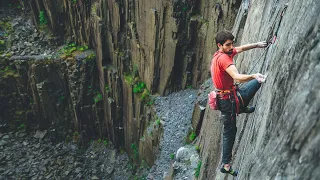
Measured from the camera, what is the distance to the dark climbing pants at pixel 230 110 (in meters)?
5.32

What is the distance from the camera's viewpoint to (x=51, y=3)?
69.9 feet

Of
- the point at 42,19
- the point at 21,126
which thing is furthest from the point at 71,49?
the point at 21,126

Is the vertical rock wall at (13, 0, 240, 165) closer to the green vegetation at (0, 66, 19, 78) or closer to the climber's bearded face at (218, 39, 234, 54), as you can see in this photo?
the green vegetation at (0, 66, 19, 78)

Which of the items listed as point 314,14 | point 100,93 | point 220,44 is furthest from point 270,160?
point 100,93

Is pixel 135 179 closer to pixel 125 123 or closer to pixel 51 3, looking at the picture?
pixel 125 123

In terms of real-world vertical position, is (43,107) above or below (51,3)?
below

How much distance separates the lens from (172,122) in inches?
604

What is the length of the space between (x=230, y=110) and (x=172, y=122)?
9864 mm

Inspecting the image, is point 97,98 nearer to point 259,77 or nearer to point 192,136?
point 192,136

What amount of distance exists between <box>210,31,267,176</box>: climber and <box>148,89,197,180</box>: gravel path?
8.28 m

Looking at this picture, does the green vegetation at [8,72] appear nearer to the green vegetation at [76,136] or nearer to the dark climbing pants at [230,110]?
the green vegetation at [76,136]

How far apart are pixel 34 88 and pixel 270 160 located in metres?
20.4

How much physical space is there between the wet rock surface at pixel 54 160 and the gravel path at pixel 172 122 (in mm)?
5185

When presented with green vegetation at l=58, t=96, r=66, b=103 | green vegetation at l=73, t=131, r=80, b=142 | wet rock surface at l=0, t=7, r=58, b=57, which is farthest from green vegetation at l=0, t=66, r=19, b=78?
green vegetation at l=73, t=131, r=80, b=142
